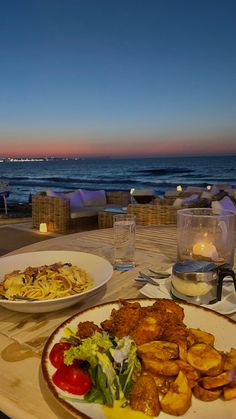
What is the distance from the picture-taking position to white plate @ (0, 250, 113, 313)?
743 mm

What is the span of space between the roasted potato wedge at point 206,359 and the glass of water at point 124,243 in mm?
655

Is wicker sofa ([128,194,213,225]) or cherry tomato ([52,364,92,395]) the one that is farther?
wicker sofa ([128,194,213,225])

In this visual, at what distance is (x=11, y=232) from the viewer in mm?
6016

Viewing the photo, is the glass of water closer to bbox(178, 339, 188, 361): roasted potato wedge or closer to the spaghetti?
the spaghetti

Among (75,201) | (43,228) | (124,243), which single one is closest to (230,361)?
(124,243)

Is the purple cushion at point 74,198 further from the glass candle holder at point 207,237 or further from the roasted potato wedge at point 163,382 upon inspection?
the roasted potato wedge at point 163,382

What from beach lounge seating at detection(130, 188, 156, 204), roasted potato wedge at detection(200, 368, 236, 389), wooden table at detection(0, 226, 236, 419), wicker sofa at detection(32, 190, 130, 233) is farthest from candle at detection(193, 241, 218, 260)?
beach lounge seating at detection(130, 188, 156, 204)

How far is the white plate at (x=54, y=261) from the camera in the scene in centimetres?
74

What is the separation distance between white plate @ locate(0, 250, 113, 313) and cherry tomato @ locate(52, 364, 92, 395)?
0.82 ft

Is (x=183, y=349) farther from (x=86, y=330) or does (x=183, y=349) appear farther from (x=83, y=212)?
(x=83, y=212)

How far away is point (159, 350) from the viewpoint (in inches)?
19.7

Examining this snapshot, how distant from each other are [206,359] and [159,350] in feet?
0.23

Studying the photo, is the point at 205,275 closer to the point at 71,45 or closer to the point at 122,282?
the point at 122,282

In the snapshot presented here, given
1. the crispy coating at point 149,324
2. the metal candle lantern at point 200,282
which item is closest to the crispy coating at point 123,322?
the crispy coating at point 149,324
